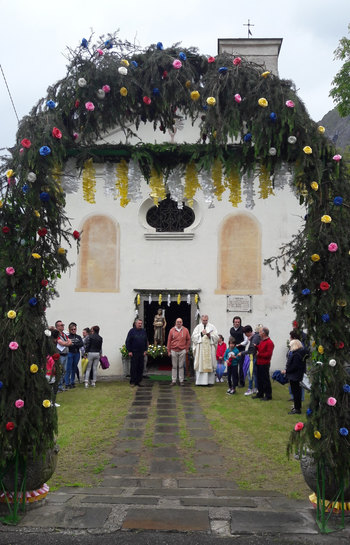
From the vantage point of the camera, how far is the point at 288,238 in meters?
16.9

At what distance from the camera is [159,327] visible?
16.8m

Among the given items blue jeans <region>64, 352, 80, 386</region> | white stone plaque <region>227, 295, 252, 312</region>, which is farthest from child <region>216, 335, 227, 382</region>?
blue jeans <region>64, 352, 80, 386</region>

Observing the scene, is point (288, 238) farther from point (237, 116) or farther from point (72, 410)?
point (237, 116)

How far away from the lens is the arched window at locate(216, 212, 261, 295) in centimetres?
1677

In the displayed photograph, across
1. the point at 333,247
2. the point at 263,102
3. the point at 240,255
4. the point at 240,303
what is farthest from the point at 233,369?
the point at 263,102

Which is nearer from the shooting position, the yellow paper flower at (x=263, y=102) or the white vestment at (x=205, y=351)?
the yellow paper flower at (x=263, y=102)

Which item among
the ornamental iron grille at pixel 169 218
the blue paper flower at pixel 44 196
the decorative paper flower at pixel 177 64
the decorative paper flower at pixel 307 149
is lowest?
the blue paper flower at pixel 44 196

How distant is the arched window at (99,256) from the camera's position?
17.0m

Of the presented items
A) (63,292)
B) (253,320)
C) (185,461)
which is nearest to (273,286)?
(253,320)

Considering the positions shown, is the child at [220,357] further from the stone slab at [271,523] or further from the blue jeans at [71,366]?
the stone slab at [271,523]

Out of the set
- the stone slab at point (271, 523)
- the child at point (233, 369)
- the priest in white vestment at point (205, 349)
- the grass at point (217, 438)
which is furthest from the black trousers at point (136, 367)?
the stone slab at point (271, 523)

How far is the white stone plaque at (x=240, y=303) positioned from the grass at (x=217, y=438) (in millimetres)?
3834

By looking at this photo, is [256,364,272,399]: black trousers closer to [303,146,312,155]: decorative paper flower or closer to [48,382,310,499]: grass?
[48,382,310,499]: grass

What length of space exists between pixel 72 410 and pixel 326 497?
268 inches
